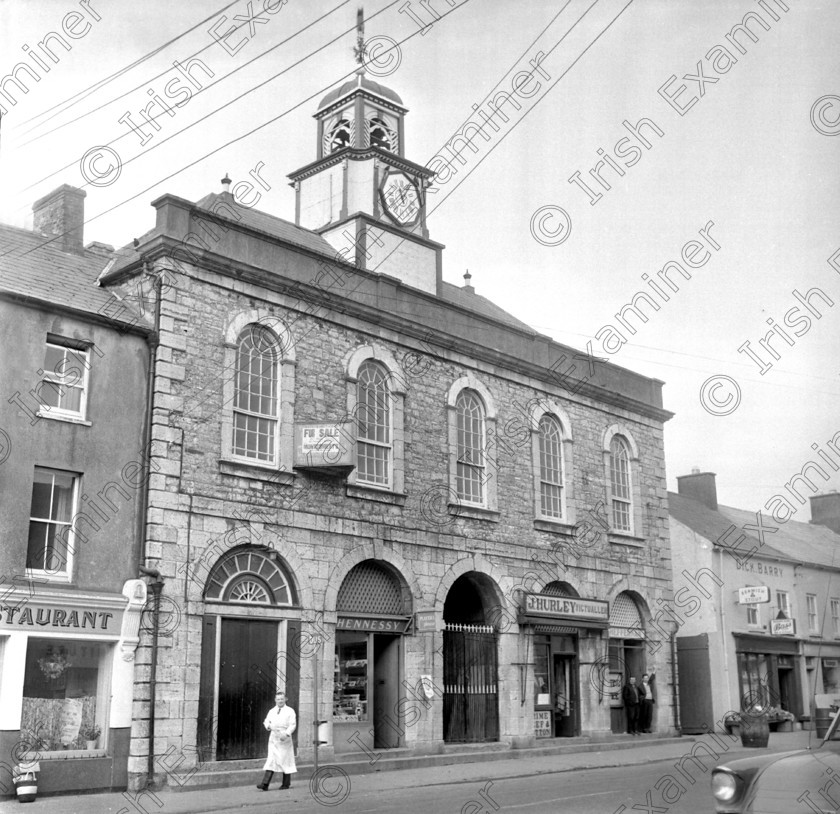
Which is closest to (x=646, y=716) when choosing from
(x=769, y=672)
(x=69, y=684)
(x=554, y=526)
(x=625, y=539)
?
(x=625, y=539)

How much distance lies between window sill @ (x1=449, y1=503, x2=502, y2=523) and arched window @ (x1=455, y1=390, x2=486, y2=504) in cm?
28

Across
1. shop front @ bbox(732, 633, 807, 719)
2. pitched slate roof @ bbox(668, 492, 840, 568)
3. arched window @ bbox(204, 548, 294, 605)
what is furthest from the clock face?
shop front @ bbox(732, 633, 807, 719)

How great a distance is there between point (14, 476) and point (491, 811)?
8530 mm

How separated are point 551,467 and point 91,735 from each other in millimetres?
13187

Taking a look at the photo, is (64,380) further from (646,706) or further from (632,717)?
(646,706)

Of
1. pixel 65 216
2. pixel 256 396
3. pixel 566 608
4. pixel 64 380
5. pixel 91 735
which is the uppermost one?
Answer: pixel 65 216

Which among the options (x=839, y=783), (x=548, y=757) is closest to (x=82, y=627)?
(x=548, y=757)

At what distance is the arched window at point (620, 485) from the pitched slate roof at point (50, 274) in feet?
46.8

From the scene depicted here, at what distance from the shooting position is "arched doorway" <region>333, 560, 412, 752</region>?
64.8ft

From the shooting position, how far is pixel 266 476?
61.4 feet

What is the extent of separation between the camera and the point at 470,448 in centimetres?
2331

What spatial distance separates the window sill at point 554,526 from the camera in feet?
80.2

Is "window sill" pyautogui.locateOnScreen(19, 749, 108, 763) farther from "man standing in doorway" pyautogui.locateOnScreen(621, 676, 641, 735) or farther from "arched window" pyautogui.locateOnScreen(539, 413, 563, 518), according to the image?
"man standing in doorway" pyautogui.locateOnScreen(621, 676, 641, 735)

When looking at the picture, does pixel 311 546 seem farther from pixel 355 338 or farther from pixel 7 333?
pixel 7 333
